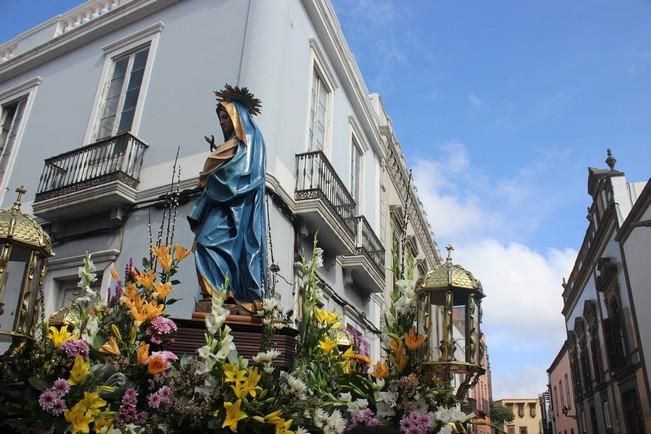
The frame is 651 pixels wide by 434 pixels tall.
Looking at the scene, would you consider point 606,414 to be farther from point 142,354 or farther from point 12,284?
point 12,284

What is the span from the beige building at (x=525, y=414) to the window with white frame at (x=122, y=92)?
190 ft

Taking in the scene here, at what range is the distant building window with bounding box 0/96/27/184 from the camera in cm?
955

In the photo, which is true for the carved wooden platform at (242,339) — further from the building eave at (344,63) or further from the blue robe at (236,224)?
the building eave at (344,63)

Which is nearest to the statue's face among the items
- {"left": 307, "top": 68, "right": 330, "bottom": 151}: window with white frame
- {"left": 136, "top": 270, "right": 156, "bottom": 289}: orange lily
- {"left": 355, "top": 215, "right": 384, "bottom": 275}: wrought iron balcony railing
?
{"left": 136, "top": 270, "right": 156, "bottom": 289}: orange lily

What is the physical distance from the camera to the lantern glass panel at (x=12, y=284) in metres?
2.33

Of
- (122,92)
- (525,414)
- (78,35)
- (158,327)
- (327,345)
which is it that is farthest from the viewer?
(525,414)

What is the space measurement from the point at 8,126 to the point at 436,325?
10203mm

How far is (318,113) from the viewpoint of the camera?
9.14 meters

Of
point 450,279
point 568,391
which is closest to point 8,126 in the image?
point 450,279

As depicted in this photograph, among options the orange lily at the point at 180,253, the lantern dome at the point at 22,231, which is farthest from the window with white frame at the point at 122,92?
the lantern dome at the point at 22,231

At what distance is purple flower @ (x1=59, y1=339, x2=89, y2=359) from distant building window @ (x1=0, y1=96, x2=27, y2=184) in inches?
334

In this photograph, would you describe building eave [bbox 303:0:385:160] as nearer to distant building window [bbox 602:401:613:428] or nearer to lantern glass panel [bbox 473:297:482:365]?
lantern glass panel [bbox 473:297:482:365]

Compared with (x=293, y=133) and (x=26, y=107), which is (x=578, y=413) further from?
(x=26, y=107)

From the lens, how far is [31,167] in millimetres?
8914
